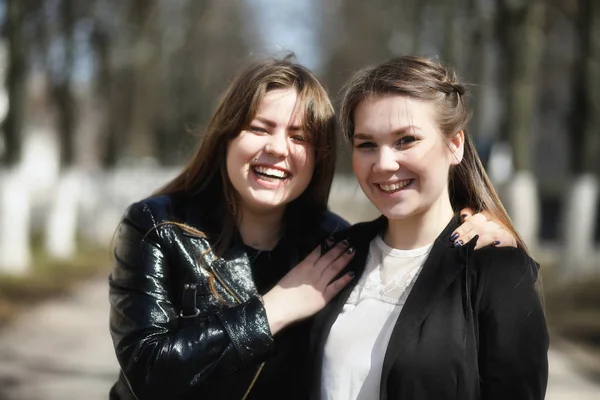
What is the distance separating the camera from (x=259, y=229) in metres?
2.71

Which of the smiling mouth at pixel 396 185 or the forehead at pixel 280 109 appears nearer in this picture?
the smiling mouth at pixel 396 185

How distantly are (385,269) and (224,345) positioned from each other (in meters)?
0.53

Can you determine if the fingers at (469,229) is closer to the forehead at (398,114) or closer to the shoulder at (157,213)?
the forehead at (398,114)

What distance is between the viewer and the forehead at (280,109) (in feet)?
8.18

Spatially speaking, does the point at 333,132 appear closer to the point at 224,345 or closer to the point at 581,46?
the point at 224,345

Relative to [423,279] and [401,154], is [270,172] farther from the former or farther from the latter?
[423,279]

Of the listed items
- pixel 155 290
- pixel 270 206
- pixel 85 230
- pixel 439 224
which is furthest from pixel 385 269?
pixel 85 230

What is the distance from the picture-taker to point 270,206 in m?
2.56

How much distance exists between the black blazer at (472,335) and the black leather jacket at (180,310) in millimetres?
454

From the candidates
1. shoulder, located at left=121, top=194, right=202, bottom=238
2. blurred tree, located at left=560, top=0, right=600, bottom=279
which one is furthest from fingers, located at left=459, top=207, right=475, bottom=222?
blurred tree, located at left=560, top=0, right=600, bottom=279

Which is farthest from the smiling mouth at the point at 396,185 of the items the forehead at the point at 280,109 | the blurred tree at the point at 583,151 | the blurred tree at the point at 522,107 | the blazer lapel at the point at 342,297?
the blurred tree at the point at 583,151

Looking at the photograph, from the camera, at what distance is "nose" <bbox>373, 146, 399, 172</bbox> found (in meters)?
2.19

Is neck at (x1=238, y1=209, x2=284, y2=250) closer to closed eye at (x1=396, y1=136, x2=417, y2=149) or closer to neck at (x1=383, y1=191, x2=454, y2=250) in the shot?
neck at (x1=383, y1=191, x2=454, y2=250)

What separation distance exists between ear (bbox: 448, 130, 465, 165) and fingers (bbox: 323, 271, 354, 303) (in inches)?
18.5
